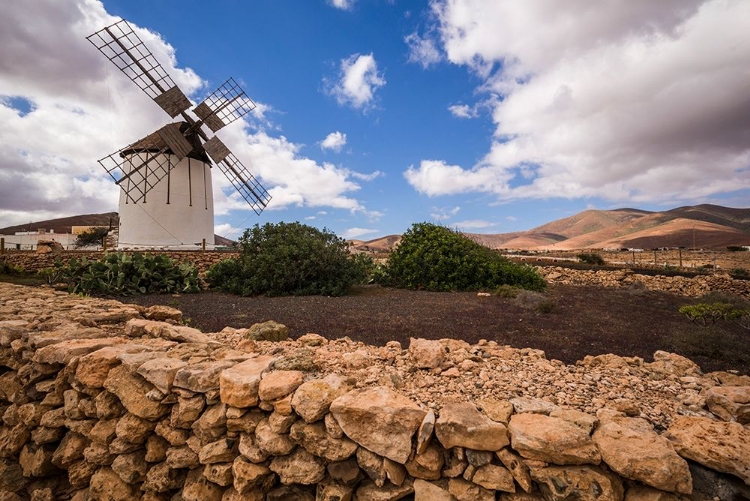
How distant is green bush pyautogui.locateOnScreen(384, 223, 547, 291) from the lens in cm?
Answer: 1117

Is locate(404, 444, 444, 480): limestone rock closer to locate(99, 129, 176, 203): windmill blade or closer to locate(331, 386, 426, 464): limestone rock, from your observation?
locate(331, 386, 426, 464): limestone rock

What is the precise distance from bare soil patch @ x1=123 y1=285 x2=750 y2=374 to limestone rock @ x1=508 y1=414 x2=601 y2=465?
254 centimetres

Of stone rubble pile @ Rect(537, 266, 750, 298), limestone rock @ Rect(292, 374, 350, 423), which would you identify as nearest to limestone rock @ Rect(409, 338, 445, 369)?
limestone rock @ Rect(292, 374, 350, 423)

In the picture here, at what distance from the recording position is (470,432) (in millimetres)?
2109

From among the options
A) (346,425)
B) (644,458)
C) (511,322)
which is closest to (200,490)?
(346,425)

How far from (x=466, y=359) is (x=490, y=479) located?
132 cm

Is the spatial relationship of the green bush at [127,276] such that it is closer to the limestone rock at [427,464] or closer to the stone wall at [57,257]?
the stone wall at [57,257]

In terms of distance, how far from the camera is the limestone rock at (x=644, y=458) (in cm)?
180

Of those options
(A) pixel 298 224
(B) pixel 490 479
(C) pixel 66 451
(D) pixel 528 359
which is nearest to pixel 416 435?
(B) pixel 490 479

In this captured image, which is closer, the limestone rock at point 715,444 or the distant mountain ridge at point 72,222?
the limestone rock at point 715,444

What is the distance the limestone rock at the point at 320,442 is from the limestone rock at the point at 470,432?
624mm

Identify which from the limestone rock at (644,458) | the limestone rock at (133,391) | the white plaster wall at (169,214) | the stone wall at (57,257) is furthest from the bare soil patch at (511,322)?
the white plaster wall at (169,214)

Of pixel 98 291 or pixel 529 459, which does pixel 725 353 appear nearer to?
pixel 529 459

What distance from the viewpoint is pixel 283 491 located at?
8.33 feet
